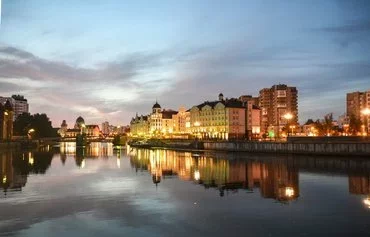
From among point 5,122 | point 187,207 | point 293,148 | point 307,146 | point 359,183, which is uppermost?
point 5,122

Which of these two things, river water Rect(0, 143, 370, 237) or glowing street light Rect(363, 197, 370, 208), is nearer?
river water Rect(0, 143, 370, 237)

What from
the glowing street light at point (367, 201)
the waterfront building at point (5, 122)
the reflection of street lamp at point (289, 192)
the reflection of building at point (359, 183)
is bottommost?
the reflection of building at point (359, 183)

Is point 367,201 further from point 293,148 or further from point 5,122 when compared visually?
point 5,122

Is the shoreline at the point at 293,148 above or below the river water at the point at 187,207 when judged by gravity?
above

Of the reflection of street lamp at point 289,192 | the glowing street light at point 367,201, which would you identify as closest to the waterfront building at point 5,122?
the reflection of street lamp at point 289,192

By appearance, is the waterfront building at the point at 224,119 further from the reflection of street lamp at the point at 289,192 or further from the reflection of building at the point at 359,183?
the reflection of street lamp at the point at 289,192

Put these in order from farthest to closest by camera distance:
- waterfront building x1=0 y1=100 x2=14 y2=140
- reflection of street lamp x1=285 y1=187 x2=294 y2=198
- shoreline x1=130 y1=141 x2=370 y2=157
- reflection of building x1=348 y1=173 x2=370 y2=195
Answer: waterfront building x1=0 y1=100 x2=14 y2=140, shoreline x1=130 y1=141 x2=370 y2=157, reflection of building x1=348 y1=173 x2=370 y2=195, reflection of street lamp x1=285 y1=187 x2=294 y2=198

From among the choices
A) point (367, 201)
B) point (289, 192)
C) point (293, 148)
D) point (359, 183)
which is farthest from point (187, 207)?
point (293, 148)

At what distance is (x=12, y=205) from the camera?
2936cm

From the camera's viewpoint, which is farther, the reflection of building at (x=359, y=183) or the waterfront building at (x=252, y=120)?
the waterfront building at (x=252, y=120)

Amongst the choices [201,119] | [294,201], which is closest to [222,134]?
[201,119]

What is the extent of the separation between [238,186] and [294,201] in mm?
10439

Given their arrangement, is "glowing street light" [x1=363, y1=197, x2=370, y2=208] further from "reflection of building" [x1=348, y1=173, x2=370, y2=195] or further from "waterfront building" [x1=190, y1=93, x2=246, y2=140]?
"waterfront building" [x1=190, y1=93, x2=246, y2=140]

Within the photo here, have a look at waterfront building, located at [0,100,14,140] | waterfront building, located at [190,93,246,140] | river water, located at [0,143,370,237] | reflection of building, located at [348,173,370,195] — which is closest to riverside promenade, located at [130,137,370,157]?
reflection of building, located at [348,173,370,195]
